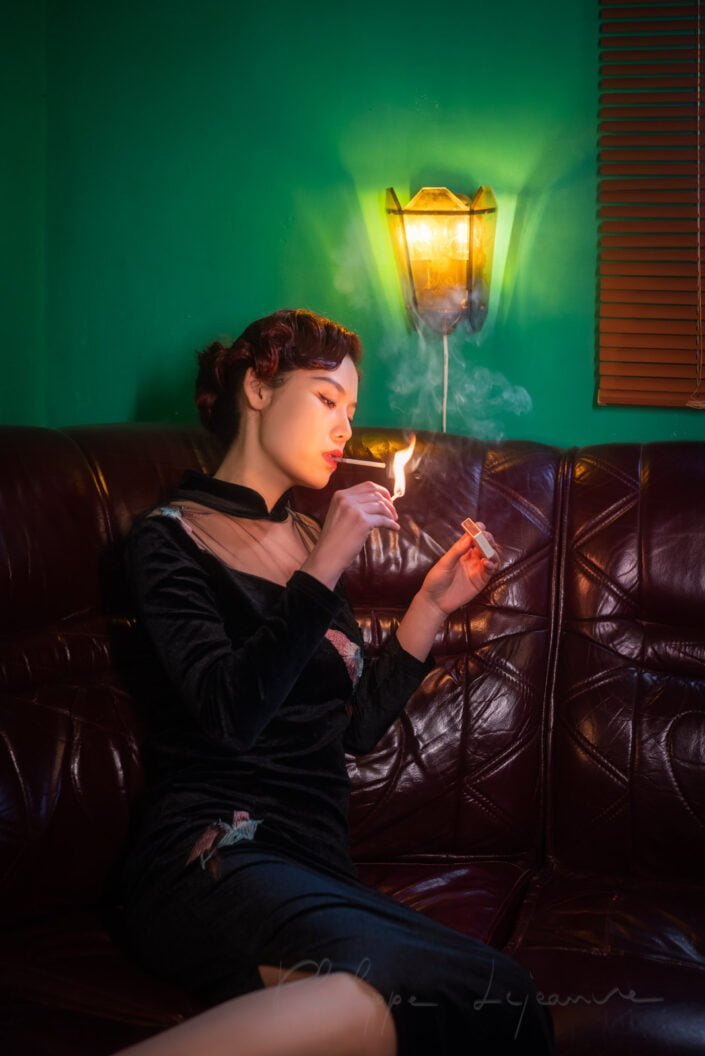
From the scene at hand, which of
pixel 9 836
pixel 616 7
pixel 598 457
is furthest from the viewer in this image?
pixel 616 7

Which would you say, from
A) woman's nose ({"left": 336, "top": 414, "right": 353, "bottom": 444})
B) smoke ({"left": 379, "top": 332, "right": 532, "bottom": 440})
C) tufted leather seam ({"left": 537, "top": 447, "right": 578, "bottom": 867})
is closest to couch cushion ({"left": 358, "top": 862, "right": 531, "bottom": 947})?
tufted leather seam ({"left": 537, "top": 447, "right": 578, "bottom": 867})

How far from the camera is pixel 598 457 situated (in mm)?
2521

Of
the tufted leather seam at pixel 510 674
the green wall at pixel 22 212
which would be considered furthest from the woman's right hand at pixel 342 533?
the green wall at pixel 22 212

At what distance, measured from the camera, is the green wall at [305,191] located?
9.95ft

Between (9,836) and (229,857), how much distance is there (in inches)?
19.7

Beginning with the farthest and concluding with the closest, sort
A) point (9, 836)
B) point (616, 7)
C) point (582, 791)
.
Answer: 1. point (616, 7)
2. point (582, 791)
3. point (9, 836)

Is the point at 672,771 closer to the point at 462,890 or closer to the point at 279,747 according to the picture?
the point at 462,890

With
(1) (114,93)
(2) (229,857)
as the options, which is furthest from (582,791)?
(1) (114,93)

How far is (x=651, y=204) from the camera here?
296 cm

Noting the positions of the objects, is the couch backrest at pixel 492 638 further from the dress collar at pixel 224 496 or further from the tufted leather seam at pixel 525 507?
the dress collar at pixel 224 496

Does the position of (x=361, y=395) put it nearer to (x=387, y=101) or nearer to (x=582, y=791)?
(x=387, y=101)

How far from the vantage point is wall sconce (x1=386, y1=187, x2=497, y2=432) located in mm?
2896

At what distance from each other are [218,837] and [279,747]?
0.22 meters

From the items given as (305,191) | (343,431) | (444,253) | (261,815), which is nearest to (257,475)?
(343,431)
